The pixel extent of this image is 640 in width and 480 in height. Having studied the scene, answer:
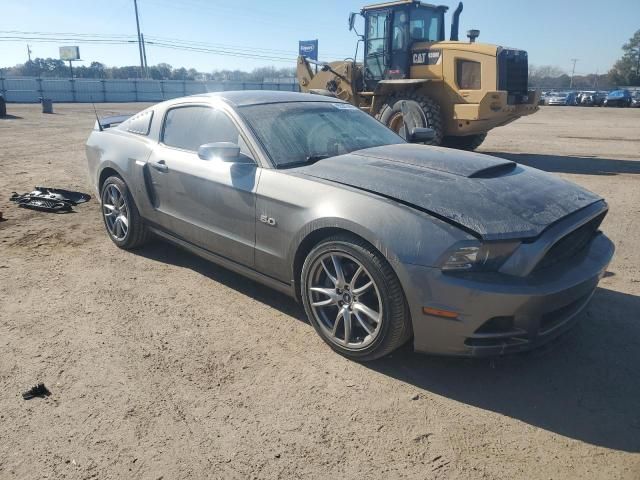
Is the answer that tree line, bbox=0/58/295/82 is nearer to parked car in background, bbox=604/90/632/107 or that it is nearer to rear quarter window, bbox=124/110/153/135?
parked car in background, bbox=604/90/632/107

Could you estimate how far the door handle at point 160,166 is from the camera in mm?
4008

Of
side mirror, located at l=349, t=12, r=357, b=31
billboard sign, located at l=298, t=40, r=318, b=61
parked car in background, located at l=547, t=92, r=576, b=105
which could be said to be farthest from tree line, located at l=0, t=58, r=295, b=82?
side mirror, located at l=349, t=12, r=357, b=31

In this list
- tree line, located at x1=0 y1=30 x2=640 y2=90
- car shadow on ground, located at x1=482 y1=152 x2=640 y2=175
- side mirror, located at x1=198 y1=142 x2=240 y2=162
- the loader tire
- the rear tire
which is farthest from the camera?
tree line, located at x1=0 y1=30 x2=640 y2=90

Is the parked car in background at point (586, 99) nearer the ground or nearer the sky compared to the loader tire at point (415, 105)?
nearer the sky

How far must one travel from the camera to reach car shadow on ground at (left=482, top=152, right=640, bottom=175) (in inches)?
368

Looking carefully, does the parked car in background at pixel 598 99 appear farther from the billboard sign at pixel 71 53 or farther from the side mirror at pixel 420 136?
the billboard sign at pixel 71 53

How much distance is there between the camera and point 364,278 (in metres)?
2.80

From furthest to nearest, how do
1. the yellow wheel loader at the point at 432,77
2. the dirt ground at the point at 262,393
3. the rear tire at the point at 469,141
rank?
the rear tire at the point at 469,141
the yellow wheel loader at the point at 432,77
the dirt ground at the point at 262,393

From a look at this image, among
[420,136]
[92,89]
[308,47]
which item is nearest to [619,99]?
[308,47]

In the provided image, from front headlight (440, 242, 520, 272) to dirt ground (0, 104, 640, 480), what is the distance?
676 mm

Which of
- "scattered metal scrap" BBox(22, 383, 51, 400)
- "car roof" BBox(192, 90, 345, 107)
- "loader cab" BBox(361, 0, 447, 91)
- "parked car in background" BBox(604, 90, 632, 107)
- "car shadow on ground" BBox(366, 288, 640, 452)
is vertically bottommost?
"car shadow on ground" BBox(366, 288, 640, 452)

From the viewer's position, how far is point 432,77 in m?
10.2

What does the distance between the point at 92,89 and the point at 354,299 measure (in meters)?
43.6

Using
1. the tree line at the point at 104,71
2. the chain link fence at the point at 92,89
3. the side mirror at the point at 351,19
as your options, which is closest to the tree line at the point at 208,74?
the tree line at the point at 104,71
